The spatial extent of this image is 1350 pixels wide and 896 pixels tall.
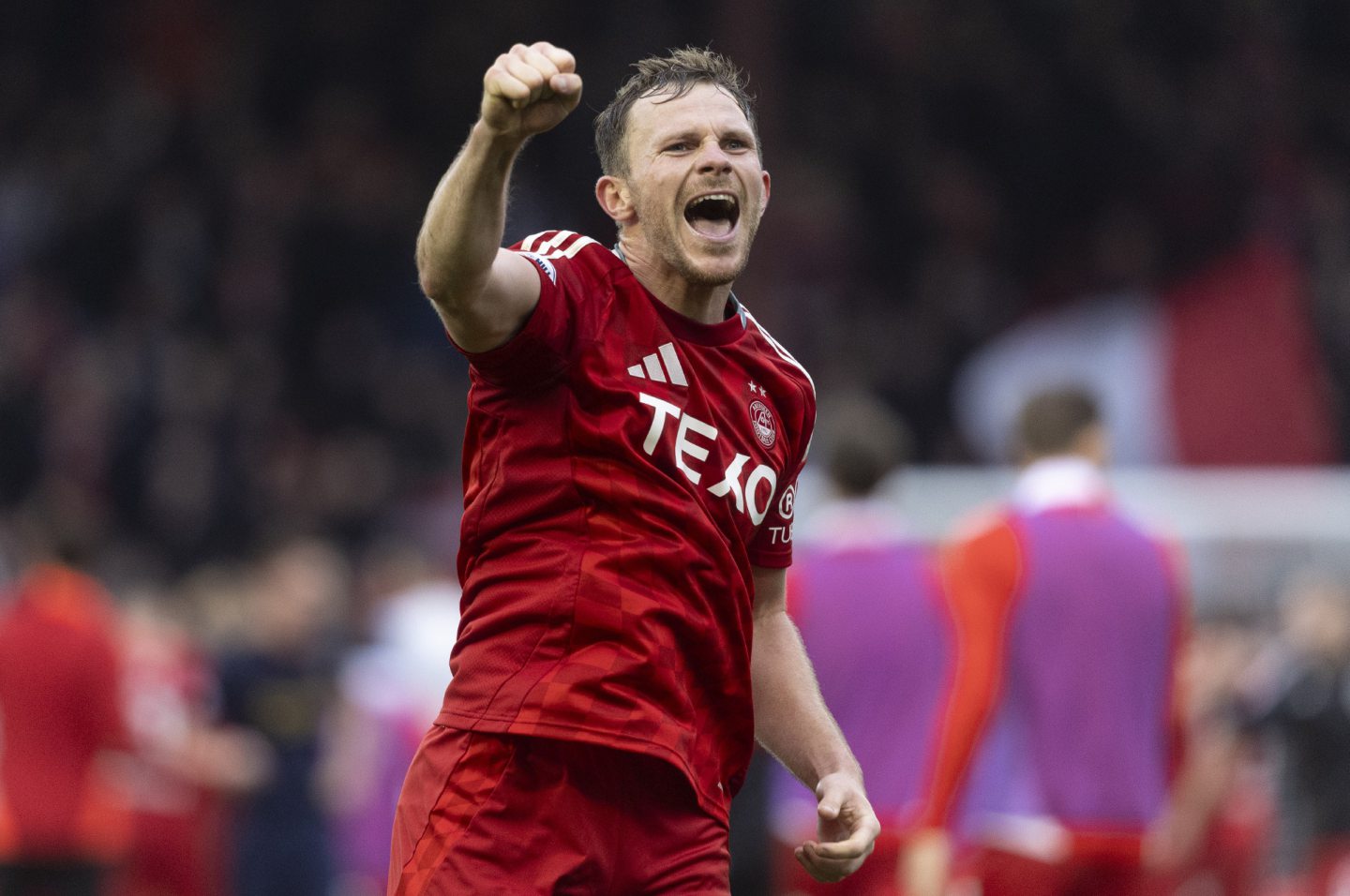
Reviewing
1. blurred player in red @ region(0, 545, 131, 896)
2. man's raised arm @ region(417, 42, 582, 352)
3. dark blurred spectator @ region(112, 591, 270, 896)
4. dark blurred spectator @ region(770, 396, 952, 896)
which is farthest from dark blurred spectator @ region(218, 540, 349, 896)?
man's raised arm @ region(417, 42, 582, 352)

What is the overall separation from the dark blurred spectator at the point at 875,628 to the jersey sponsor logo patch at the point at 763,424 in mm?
3832

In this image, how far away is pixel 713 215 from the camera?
347cm

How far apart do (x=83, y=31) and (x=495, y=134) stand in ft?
52.5

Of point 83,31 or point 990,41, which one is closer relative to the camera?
point 83,31

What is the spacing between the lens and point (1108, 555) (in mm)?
6430

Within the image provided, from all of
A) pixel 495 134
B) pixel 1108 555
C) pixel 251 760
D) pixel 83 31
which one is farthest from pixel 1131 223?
pixel 495 134

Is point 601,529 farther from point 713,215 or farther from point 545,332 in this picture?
point 713,215

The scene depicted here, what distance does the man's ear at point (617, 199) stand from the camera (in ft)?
11.5

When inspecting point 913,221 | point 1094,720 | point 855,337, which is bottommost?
point 1094,720

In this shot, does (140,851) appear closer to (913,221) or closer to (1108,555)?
(1108,555)

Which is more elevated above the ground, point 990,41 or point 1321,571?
point 990,41

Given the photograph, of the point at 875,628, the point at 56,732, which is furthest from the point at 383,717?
the point at 875,628

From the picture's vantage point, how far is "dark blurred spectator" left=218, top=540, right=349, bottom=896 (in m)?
10.8

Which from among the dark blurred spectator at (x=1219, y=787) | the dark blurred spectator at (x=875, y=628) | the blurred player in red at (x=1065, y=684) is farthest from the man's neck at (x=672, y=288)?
the dark blurred spectator at (x=1219, y=787)
